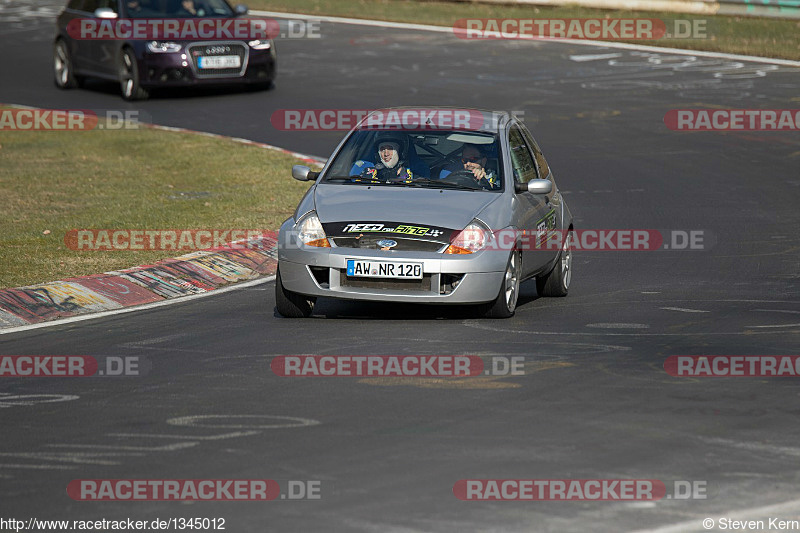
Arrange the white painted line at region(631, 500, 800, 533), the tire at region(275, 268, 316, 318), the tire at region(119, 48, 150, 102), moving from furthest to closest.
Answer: the tire at region(119, 48, 150, 102) < the tire at region(275, 268, 316, 318) < the white painted line at region(631, 500, 800, 533)

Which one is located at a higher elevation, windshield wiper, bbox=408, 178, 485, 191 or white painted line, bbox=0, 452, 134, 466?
windshield wiper, bbox=408, 178, 485, 191

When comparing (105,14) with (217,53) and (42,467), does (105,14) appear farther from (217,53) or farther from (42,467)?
(42,467)

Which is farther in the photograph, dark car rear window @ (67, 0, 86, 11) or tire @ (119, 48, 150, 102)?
dark car rear window @ (67, 0, 86, 11)

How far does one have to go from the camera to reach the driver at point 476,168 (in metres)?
10.8

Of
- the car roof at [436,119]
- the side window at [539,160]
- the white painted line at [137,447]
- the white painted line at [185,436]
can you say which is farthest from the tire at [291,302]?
the white painted line at [137,447]

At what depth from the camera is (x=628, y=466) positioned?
6488mm

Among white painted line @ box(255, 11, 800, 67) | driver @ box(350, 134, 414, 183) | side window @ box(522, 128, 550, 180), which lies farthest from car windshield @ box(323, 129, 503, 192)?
white painted line @ box(255, 11, 800, 67)

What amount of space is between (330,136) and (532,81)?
564 centimetres

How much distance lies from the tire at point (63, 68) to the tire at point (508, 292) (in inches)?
652

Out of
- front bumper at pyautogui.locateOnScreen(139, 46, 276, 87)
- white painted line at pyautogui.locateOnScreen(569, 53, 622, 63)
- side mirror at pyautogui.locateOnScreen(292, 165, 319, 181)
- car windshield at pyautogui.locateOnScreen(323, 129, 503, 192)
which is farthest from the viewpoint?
white painted line at pyautogui.locateOnScreen(569, 53, 622, 63)

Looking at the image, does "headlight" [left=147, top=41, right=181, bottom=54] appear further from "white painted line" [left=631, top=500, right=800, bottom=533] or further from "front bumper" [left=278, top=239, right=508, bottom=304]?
"white painted line" [left=631, top=500, right=800, bottom=533]

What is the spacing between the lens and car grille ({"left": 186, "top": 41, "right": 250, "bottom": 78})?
922 inches

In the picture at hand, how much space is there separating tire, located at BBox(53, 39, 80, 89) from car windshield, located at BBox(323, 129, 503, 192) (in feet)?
49.8

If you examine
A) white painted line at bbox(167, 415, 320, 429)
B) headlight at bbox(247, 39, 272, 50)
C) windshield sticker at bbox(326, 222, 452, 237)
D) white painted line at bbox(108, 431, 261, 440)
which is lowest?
white painted line at bbox(167, 415, 320, 429)
